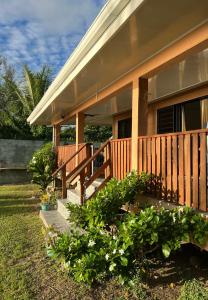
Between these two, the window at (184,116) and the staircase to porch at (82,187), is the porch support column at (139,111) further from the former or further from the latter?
the window at (184,116)

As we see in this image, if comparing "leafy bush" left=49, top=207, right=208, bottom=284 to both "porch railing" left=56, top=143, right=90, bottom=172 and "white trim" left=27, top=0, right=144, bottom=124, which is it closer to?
"white trim" left=27, top=0, right=144, bottom=124

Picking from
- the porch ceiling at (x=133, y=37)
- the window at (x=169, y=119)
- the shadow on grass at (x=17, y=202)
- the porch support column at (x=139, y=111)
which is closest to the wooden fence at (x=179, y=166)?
the porch support column at (x=139, y=111)

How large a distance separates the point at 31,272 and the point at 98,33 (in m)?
3.52

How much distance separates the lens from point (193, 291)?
3850 mm

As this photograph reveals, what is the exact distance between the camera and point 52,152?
502 inches

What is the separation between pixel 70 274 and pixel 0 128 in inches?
731

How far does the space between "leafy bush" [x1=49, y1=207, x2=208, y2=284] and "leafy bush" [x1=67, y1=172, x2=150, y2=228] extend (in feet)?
1.82

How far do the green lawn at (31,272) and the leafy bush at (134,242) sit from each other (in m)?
0.26

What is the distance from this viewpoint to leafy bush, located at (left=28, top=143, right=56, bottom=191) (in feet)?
37.2

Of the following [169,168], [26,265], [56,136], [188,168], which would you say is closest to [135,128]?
[169,168]

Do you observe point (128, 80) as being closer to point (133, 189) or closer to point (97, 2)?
point (97, 2)

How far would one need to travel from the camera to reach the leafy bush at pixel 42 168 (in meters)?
11.3

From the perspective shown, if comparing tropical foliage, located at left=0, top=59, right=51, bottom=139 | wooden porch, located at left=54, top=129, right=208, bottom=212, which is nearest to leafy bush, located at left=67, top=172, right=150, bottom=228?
wooden porch, located at left=54, top=129, right=208, bottom=212

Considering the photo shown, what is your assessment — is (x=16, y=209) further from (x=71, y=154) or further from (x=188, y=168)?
(x=188, y=168)
